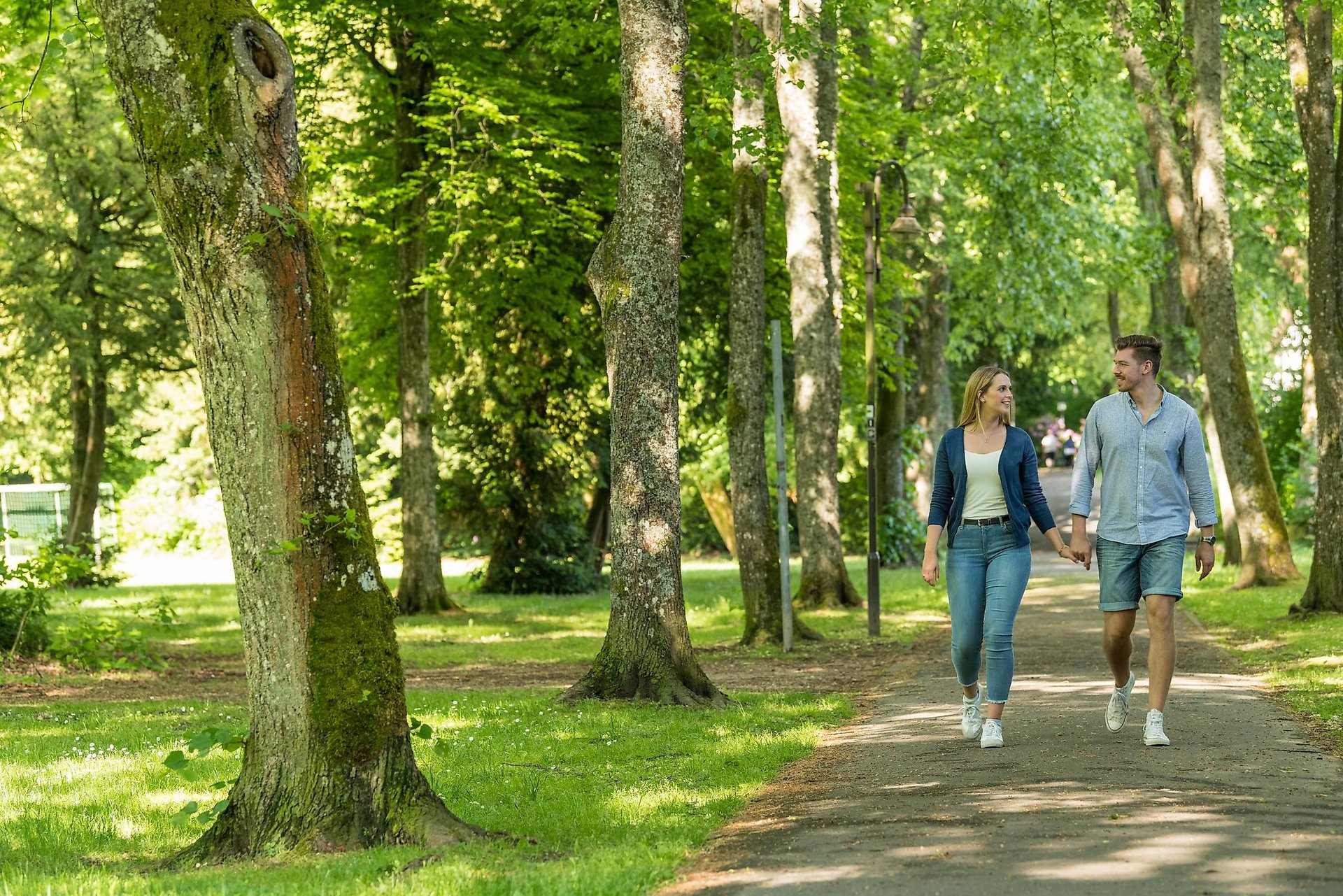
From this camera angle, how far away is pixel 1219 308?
20.8m

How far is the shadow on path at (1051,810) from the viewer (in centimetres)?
537

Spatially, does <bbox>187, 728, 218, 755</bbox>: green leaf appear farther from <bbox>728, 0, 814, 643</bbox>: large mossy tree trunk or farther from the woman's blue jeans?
<bbox>728, 0, 814, 643</bbox>: large mossy tree trunk

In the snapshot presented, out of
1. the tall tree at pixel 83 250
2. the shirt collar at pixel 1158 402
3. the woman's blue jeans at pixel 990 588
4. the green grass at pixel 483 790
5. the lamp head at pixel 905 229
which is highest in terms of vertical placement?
the tall tree at pixel 83 250

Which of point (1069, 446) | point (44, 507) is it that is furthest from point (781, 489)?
point (1069, 446)

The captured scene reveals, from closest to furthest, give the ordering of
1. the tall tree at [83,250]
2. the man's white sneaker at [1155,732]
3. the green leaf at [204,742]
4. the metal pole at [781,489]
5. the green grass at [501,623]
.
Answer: the green leaf at [204,742]
the man's white sneaker at [1155,732]
the metal pole at [781,489]
the green grass at [501,623]
the tall tree at [83,250]

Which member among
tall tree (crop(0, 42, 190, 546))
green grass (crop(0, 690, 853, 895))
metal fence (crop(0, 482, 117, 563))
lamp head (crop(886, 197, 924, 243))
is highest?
tall tree (crop(0, 42, 190, 546))

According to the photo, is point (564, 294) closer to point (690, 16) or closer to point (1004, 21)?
point (690, 16)

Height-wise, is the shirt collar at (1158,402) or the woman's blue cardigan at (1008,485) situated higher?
the shirt collar at (1158,402)

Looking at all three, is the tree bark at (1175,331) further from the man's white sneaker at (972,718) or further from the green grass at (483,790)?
the man's white sneaker at (972,718)

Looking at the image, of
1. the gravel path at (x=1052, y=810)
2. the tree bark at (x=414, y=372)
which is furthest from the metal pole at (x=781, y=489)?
the tree bark at (x=414, y=372)

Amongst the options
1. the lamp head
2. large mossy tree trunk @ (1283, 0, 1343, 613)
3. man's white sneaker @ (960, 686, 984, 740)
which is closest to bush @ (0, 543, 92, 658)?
the lamp head

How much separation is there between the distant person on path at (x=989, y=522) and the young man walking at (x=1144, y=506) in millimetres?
303

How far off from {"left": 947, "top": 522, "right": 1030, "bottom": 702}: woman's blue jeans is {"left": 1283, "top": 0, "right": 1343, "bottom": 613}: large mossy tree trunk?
937 cm

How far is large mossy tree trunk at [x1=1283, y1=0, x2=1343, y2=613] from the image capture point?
54.3ft
